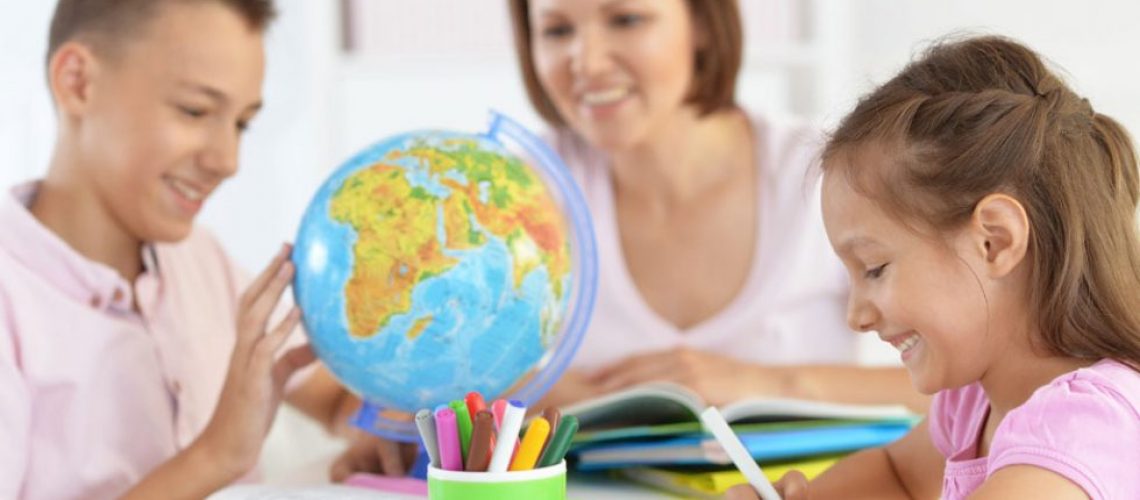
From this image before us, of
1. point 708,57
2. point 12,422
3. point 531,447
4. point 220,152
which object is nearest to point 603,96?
point 708,57

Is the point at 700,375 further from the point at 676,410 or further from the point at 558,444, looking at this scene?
the point at 558,444

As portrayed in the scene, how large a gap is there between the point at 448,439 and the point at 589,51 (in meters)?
1.05

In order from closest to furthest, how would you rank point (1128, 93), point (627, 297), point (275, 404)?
point (275, 404), point (627, 297), point (1128, 93)

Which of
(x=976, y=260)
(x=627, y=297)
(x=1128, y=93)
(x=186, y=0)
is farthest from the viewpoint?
(x=1128, y=93)

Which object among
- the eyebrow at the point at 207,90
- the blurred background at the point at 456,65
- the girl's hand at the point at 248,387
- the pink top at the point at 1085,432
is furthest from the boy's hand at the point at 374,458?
the blurred background at the point at 456,65

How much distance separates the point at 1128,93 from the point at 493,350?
2441 mm

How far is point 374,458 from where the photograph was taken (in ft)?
5.16

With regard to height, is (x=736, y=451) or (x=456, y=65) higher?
(x=456, y=65)

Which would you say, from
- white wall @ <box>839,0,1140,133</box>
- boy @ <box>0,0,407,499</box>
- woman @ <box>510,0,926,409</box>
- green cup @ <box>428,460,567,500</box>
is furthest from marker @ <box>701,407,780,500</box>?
white wall @ <box>839,0,1140,133</box>

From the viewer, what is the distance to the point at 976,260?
978mm

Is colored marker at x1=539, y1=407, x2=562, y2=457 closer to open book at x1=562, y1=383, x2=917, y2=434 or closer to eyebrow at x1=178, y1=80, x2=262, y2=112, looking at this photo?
open book at x1=562, y1=383, x2=917, y2=434

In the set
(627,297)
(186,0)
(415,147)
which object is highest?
(186,0)

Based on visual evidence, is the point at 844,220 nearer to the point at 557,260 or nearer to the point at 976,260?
the point at 976,260

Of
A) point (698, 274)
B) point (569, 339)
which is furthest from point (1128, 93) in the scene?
point (569, 339)
